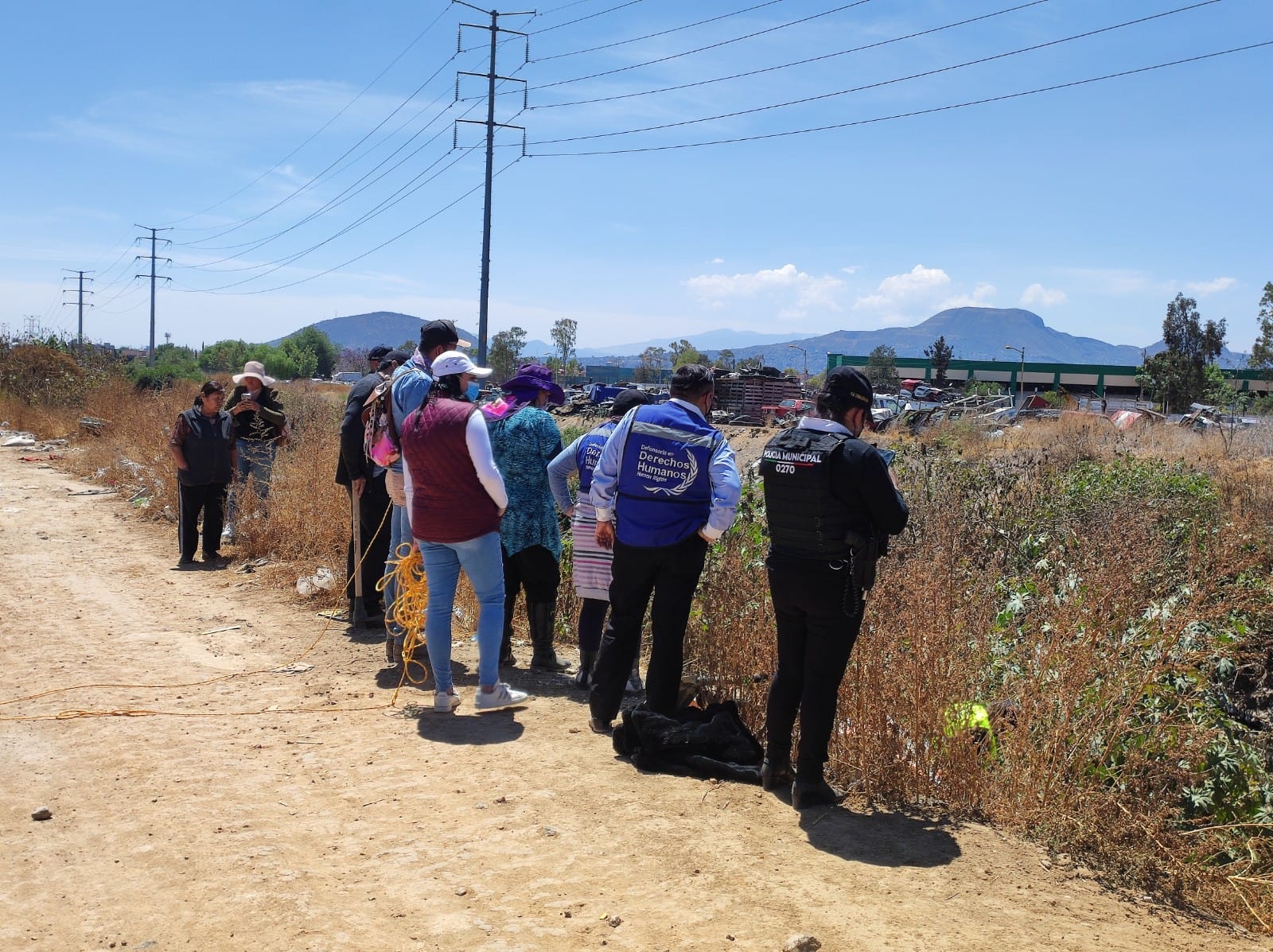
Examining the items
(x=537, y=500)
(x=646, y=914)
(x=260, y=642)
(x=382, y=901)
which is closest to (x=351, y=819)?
(x=382, y=901)

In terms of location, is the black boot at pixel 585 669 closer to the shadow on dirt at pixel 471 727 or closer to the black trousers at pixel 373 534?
the shadow on dirt at pixel 471 727

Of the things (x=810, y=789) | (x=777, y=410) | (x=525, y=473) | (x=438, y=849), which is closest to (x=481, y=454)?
(x=525, y=473)

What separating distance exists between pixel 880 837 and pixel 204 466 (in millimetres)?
7848

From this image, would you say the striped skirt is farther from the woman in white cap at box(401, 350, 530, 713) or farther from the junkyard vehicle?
the junkyard vehicle

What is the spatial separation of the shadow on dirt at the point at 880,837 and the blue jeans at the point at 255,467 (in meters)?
7.71

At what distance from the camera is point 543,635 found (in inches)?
260

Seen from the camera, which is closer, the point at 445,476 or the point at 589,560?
the point at 445,476

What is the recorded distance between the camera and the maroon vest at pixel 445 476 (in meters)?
5.21

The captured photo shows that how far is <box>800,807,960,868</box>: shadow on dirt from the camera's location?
12.9 ft

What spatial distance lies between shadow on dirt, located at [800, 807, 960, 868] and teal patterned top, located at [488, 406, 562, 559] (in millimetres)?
2638

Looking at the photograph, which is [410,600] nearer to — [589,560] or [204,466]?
[589,560]

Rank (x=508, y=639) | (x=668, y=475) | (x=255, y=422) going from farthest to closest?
(x=255, y=422), (x=508, y=639), (x=668, y=475)

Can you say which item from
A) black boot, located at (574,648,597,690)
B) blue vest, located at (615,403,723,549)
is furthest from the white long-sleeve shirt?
black boot, located at (574,648,597,690)

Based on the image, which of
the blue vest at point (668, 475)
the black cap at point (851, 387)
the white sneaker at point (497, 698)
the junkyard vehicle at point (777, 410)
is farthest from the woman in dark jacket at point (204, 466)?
the junkyard vehicle at point (777, 410)
